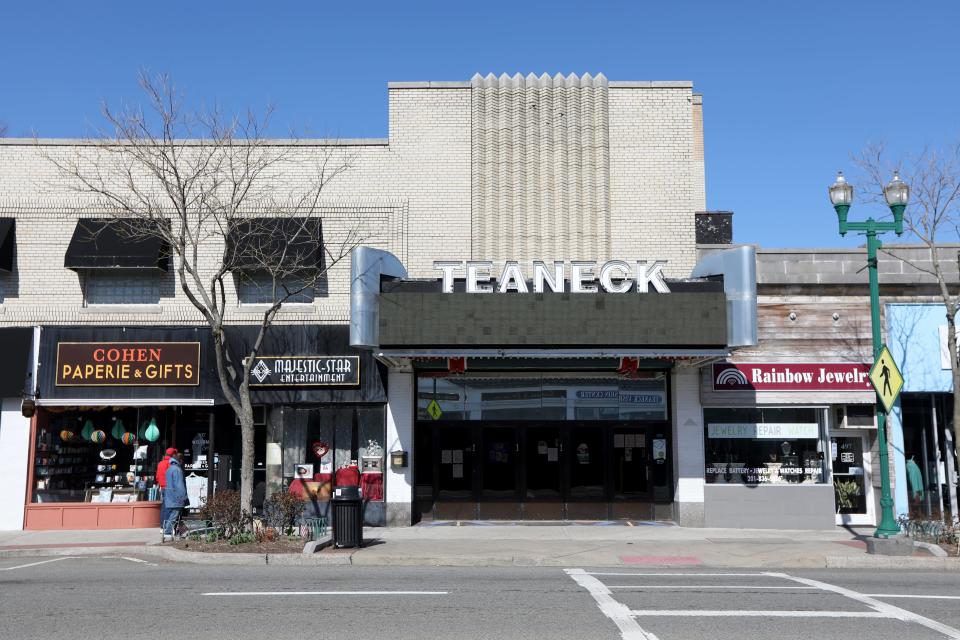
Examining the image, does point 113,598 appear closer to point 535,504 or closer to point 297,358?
point 297,358

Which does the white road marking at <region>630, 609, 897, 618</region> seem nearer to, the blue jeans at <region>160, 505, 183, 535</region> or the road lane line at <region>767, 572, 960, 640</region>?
the road lane line at <region>767, 572, 960, 640</region>

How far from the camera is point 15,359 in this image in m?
20.2

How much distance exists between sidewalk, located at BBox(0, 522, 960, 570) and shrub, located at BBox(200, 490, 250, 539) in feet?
3.16

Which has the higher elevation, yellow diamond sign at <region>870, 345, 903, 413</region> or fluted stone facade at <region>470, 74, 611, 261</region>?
fluted stone facade at <region>470, 74, 611, 261</region>

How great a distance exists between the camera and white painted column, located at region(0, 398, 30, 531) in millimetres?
20109

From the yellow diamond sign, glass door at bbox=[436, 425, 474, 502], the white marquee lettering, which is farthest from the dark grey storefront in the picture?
the yellow diamond sign

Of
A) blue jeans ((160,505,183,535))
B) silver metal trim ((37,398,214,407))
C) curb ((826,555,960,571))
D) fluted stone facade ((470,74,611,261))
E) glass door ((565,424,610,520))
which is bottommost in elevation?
curb ((826,555,960,571))

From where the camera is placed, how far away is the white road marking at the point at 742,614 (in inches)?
397

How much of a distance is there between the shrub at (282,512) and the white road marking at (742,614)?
8.57 metres

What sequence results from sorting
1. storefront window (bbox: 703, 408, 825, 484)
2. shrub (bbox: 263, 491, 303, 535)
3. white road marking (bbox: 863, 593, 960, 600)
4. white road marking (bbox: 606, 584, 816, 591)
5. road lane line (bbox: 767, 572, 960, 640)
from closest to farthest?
1. road lane line (bbox: 767, 572, 960, 640)
2. white road marking (bbox: 863, 593, 960, 600)
3. white road marking (bbox: 606, 584, 816, 591)
4. shrub (bbox: 263, 491, 303, 535)
5. storefront window (bbox: 703, 408, 825, 484)

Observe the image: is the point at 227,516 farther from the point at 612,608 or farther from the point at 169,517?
the point at 612,608

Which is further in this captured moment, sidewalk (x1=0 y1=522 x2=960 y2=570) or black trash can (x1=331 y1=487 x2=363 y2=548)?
black trash can (x1=331 y1=487 x2=363 y2=548)

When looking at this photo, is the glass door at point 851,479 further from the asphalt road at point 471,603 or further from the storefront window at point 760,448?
A: the asphalt road at point 471,603

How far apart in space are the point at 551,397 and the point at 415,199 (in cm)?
572
